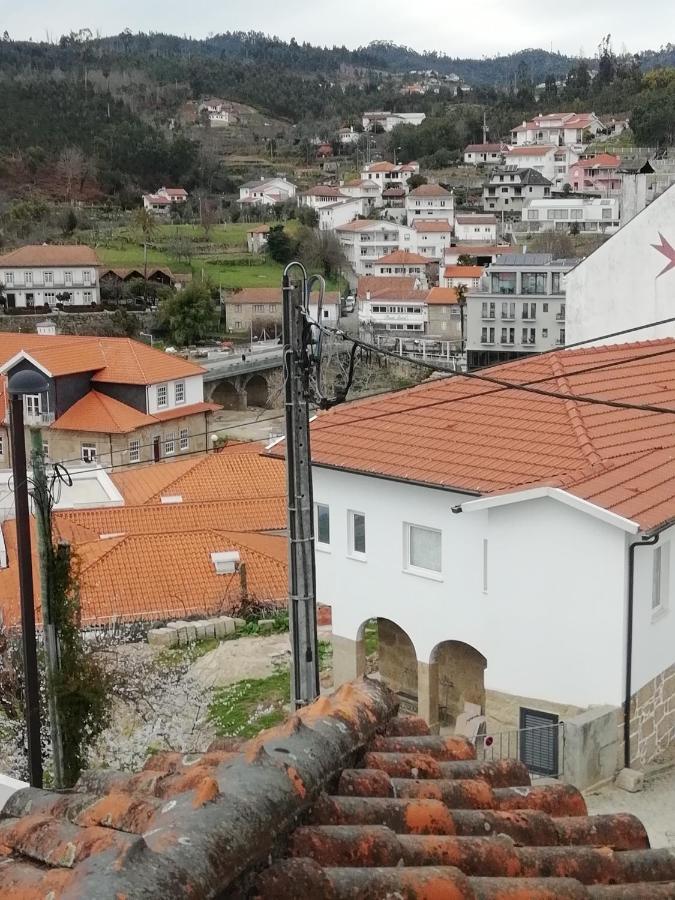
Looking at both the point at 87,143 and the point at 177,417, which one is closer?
the point at 177,417

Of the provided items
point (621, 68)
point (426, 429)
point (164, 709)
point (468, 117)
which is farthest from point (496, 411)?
point (621, 68)

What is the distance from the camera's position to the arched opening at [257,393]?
240ft

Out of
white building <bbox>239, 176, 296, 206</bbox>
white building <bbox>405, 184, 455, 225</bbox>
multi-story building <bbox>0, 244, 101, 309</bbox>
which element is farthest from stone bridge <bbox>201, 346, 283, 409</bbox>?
white building <bbox>239, 176, 296, 206</bbox>

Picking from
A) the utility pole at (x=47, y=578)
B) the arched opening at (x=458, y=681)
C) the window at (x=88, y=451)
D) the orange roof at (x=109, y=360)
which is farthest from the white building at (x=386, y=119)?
the utility pole at (x=47, y=578)

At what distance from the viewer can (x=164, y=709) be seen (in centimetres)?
1521

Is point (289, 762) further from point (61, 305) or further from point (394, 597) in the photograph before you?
point (61, 305)

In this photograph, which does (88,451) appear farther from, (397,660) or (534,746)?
(534,746)

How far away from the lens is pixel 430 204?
11906cm

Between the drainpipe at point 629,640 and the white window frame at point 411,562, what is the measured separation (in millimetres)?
2350

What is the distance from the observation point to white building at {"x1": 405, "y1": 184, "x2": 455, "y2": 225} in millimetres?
118250

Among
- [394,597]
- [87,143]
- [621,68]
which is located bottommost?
[394,597]

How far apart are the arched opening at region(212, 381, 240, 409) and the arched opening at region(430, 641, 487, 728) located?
57.8 metres

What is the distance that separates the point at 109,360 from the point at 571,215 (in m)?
67.1

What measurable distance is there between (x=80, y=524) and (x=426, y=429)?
1487 centimetres
